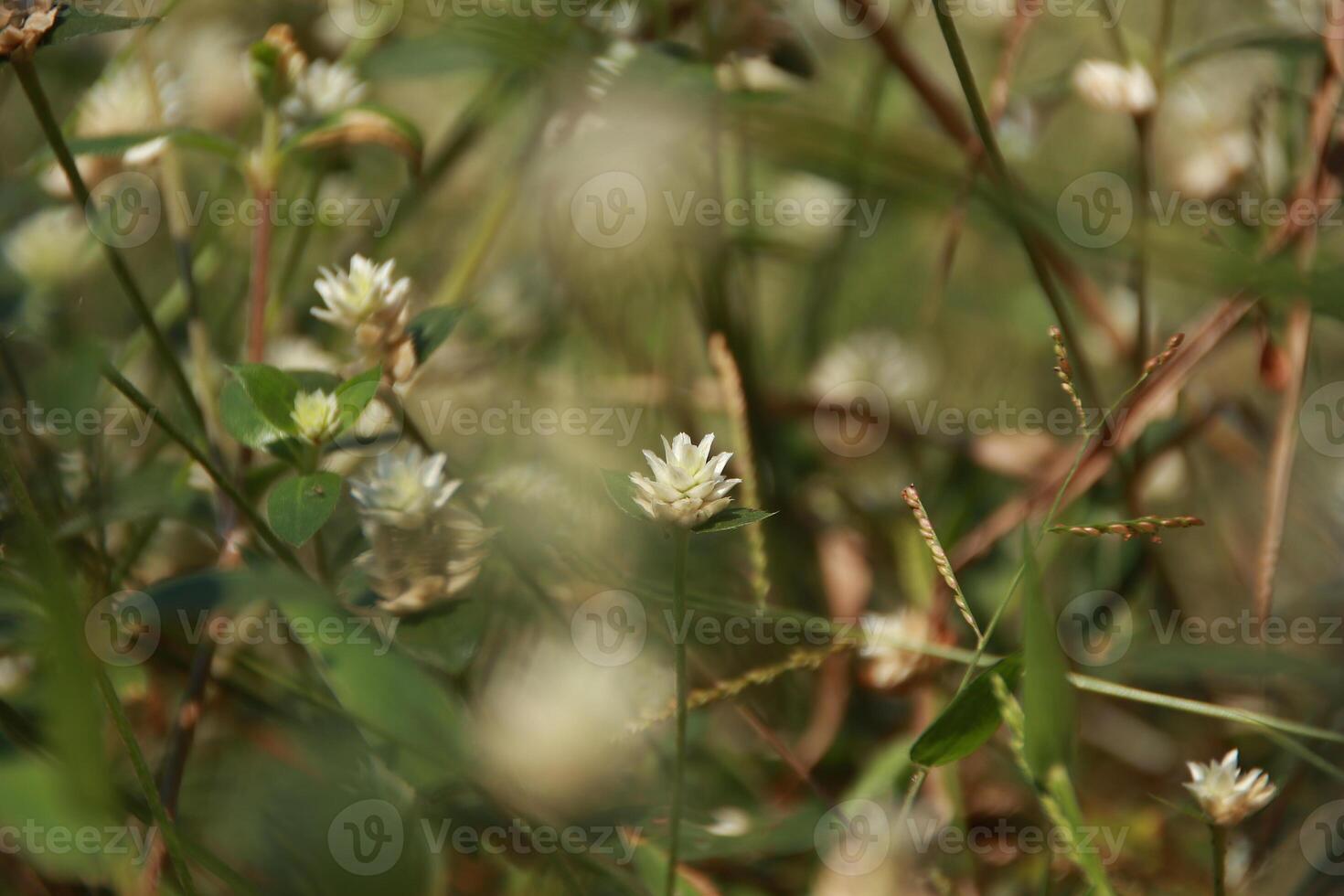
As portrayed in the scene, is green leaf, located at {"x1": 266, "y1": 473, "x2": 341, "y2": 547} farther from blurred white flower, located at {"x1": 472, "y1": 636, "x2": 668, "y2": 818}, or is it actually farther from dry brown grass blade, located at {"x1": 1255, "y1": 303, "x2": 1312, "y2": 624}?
dry brown grass blade, located at {"x1": 1255, "y1": 303, "x2": 1312, "y2": 624}

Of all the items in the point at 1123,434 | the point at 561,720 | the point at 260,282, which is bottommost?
the point at 561,720

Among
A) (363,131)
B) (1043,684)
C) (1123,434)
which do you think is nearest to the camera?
(1043,684)

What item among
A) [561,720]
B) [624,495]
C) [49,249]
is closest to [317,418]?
[624,495]

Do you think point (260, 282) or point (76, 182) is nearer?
point (76, 182)

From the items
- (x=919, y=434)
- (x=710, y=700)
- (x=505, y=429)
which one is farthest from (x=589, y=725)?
(x=919, y=434)

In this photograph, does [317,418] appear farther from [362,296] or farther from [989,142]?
[989,142]

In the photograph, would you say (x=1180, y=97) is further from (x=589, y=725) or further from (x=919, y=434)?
(x=589, y=725)

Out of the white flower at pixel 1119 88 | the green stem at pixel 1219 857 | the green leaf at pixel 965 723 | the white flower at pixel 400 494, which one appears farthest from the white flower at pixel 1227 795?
the white flower at pixel 1119 88
